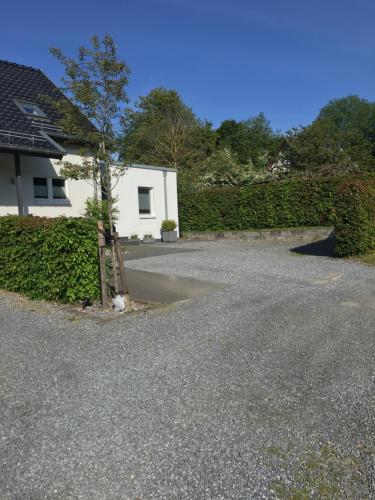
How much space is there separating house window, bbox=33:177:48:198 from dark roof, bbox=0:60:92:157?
1.56 metres

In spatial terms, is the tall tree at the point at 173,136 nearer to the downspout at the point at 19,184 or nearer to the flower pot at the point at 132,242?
the flower pot at the point at 132,242

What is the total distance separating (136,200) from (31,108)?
5.66 metres

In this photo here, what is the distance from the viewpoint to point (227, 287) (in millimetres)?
7672

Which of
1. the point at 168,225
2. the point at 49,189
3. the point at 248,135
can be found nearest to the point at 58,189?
the point at 49,189

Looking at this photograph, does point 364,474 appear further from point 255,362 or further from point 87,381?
point 87,381

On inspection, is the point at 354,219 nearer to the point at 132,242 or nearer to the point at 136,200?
the point at 132,242

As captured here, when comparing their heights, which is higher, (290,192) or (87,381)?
(290,192)

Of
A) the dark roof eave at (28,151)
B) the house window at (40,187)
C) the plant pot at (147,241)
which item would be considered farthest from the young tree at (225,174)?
the dark roof eave at (28,151)

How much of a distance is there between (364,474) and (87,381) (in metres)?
2.42

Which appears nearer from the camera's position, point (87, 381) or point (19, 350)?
point (87, 381)

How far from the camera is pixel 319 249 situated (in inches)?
517

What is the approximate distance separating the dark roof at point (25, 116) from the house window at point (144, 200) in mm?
5237

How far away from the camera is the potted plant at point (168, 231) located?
18.7m

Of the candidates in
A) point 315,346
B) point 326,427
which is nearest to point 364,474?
point 326,427
